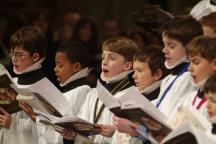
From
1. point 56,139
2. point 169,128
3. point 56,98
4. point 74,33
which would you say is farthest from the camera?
point 74,33

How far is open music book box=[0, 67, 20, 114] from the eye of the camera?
20.6 ft

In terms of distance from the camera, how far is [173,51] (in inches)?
215

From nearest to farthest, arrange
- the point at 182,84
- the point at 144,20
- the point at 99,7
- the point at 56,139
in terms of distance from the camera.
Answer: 1. the point at 182,84
2. the point at 56,139
3. the point at 144,20
4. the point at 99,7

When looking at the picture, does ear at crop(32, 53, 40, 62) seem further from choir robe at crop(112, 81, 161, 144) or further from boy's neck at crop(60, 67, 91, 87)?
choir robe at crop(112, 81, 161, 144)

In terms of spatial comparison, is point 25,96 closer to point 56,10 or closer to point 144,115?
point 144,115

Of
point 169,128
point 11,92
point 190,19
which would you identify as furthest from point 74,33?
point 169,128

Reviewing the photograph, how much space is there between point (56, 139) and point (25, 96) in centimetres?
40

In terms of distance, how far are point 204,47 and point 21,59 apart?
6.48 feet

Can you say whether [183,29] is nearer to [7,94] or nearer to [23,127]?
[7,94]

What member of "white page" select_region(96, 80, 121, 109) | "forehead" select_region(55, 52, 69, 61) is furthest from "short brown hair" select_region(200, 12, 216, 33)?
"forehead" select_region(55, 52, 69, 61)

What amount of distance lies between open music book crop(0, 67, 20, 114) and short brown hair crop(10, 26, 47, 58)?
0.29m

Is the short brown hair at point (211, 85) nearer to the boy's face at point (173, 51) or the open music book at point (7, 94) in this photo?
the boy's face at point (173, 51)

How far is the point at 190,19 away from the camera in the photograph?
5.55 m

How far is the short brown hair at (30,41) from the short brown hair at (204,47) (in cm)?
184
